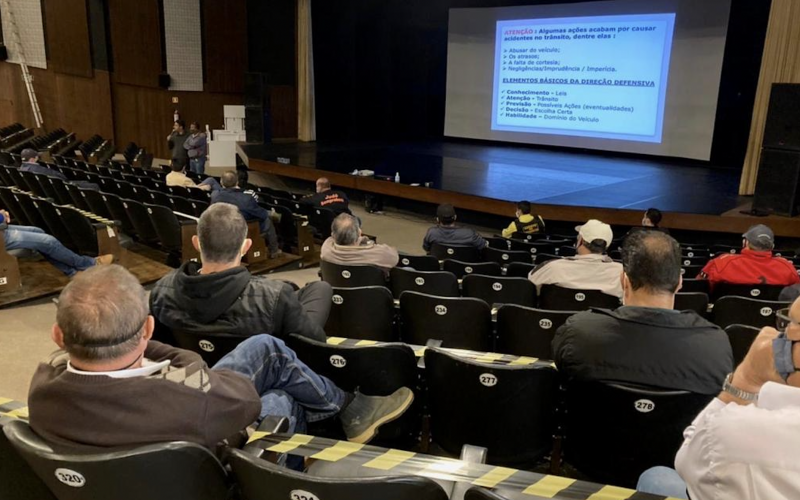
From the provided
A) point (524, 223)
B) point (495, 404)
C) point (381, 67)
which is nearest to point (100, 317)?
point (495, 404)

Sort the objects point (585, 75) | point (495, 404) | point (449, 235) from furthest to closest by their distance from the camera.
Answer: point (585, 75) < point (449, 235) < point (495, 404)

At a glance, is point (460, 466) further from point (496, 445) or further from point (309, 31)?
point (309, 31)

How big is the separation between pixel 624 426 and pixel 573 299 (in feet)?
5.74

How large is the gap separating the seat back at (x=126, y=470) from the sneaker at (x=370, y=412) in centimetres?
78

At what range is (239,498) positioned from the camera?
1561mm

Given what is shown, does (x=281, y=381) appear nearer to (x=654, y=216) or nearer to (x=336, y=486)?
(x=336, y=486)

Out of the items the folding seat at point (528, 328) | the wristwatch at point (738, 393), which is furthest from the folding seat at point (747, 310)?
the wristwatch at point (738, 393)

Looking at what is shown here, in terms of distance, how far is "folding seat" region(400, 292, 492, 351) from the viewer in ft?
10.5

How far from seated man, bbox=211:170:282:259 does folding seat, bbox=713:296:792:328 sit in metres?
A: 4.37

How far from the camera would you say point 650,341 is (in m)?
2.09

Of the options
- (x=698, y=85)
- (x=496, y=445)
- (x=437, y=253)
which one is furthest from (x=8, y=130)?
(x=496, y=445)

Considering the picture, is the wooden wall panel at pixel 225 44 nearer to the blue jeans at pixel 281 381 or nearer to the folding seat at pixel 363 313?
the folding seat at pixel 363 313

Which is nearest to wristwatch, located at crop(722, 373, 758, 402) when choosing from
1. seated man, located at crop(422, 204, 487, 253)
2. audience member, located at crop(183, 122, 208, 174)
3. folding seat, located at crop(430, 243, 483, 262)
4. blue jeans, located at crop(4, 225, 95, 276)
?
folding seat, located at crop(430, 243, 483, 262)

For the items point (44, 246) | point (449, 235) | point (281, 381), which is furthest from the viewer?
point (449, 235)
